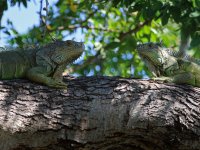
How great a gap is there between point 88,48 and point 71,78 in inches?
231

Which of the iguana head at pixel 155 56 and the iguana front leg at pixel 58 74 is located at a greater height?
the iguana head at pixel 155 56

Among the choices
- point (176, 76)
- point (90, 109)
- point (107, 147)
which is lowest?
point (107, 147)

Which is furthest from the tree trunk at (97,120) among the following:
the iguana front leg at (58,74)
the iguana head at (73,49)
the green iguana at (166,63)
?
the iguana head at (73,49)

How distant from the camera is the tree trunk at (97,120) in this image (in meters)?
6.79

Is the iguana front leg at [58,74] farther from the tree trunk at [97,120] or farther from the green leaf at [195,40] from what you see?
the green leaf at [195,40]

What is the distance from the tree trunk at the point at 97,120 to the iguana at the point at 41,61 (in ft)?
1.90

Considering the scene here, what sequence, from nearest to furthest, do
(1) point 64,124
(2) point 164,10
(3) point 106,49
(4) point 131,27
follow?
1. (1) point 64,124
2. (2) point 164,10
3. (3) point 106,49
4. (4) point 131,27

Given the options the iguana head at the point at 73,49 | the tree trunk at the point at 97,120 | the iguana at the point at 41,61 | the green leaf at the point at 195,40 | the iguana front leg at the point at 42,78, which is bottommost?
the tree trunk at the point at 97,120

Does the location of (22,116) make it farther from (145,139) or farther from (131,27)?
(131,27)

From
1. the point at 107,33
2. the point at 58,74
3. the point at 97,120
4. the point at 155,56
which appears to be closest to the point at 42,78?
the point at 58,74

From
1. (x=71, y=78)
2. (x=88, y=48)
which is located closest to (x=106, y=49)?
(x=88, y=48)

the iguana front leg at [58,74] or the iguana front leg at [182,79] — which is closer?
the iguana front leg at [58,74]

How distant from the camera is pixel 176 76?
816 cm

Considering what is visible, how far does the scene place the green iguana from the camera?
28.1 ft
